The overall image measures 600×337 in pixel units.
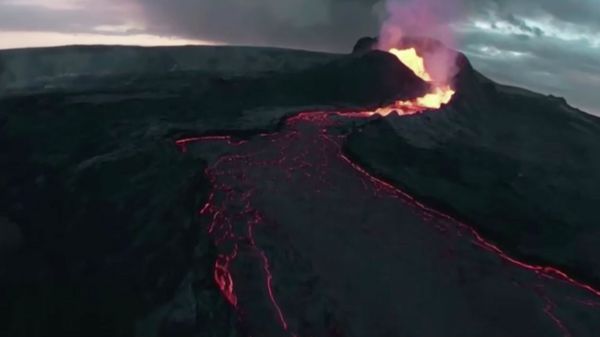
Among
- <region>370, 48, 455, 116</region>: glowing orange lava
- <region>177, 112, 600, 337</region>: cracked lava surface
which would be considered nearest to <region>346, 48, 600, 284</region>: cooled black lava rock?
<region>177, 112, 600, 337</region>: cracked lava surface

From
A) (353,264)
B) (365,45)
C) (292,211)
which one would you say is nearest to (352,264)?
(353,264)

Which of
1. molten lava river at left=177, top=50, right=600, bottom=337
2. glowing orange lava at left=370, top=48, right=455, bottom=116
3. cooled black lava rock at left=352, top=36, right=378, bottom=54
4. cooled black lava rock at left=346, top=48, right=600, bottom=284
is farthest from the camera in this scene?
cooled black lava rock at left=352, top=36, right=378, bottom=54

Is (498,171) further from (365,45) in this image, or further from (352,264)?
(365,45)

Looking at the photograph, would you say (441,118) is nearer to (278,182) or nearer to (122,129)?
(278,182)

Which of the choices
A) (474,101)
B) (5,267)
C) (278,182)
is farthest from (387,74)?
(5,267)

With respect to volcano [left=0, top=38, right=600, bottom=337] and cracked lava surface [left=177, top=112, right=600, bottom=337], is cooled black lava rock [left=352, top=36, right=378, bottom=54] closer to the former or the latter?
volcano [left=0, top=38, right=600, bottom=337]

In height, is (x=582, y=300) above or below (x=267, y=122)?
below
